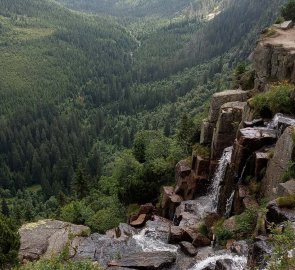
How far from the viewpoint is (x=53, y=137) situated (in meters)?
192

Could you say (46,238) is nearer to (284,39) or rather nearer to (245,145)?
(245,145)

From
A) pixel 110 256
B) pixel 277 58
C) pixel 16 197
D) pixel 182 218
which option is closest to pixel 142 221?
pixel 182 218

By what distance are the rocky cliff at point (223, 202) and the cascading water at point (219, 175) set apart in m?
0.11

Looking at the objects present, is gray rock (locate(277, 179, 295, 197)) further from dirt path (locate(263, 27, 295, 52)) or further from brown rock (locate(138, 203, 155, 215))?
brown rock (locate(138, 203, 155, 215))

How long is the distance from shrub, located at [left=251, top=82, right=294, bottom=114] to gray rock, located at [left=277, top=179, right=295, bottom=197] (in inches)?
491

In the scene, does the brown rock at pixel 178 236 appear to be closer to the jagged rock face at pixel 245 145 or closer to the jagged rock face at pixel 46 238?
the jagged rock face at pixel 245 145

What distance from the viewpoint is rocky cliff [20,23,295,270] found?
33.2 meters

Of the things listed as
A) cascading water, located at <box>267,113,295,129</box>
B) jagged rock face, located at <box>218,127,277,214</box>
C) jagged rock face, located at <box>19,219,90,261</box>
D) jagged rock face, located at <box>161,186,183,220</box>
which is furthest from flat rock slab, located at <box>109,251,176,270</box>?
jagged rock face, located at <box>161,186,183,220</box>

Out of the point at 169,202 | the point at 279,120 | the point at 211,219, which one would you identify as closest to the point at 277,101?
the point at 279,120

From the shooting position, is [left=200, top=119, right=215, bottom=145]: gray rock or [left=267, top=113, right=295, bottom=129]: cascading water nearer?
[left=267, top=113, right=295, bottom=129]: cascading water

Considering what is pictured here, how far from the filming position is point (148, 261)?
36156mm

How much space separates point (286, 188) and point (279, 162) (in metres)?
4.94

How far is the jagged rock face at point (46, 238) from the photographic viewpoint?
154 ft

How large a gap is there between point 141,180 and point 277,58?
25662 mm
